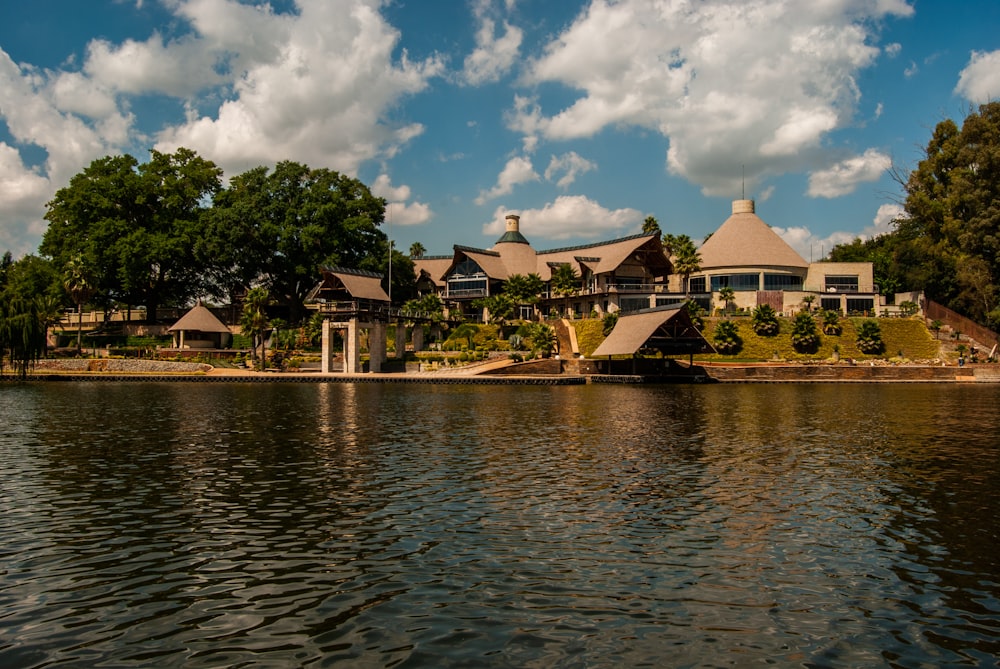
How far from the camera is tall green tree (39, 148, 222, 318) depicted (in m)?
81.3

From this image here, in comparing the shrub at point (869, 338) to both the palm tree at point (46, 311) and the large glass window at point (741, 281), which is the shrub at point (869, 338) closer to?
the large glass window at point (741, 281)

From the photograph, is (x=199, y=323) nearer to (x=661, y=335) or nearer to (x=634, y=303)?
(x=634, y=303)

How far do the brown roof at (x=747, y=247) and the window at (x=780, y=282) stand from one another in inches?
49.2

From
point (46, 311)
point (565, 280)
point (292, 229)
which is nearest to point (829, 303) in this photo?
point (565, 280)

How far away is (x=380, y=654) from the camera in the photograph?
8.55 m

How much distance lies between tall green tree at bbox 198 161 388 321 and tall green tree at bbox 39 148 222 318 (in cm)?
308

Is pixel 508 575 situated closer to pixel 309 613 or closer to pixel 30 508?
pixel 309 613

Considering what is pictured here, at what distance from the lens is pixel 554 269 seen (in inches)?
3526

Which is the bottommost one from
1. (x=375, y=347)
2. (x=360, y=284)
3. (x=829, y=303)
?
(x=375, y=347)

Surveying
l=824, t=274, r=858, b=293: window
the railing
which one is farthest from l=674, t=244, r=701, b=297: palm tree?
the railing

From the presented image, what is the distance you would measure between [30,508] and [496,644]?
11790 mm

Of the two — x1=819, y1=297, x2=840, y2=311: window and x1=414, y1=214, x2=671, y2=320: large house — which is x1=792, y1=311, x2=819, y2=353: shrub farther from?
x1=414, y1=214, x2=671, y2=320: large house

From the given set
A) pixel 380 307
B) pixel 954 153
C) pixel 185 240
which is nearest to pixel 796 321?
pixel 954 153

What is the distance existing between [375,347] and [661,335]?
27.0 m
